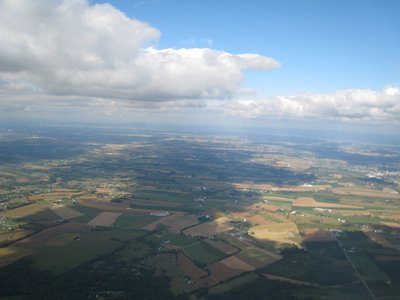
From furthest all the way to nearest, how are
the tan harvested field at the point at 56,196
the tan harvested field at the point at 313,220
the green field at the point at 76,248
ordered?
the tan harvested field at the point at 56,196, the tan harvested field at the point at 313,220, the green field at the point at 76,248

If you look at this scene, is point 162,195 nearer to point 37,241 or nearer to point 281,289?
point 37,241

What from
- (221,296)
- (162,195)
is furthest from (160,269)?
(162,195)

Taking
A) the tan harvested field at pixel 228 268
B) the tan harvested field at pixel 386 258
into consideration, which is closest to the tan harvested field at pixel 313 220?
the tan harvested field at pixel 386 258

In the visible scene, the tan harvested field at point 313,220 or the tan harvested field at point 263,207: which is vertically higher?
the tan harvested field at point 263,207

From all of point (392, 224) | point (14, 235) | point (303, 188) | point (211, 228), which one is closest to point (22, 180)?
point (14, 235)

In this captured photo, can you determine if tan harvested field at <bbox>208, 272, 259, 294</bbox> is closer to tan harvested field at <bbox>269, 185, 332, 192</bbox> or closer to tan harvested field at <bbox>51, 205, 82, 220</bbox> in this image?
tan harvested field at <bbox>51, 205, 82, 220</bbox>

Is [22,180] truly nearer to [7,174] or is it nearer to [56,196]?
[7,174]

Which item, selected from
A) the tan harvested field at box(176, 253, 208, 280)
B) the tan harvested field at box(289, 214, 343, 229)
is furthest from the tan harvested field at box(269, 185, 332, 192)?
the tan harvested field at box(176, 253, 208, 280)

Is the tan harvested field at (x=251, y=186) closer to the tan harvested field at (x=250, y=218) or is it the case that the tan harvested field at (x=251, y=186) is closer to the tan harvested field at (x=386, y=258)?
the tan harvested field at (x=250, y=218)
